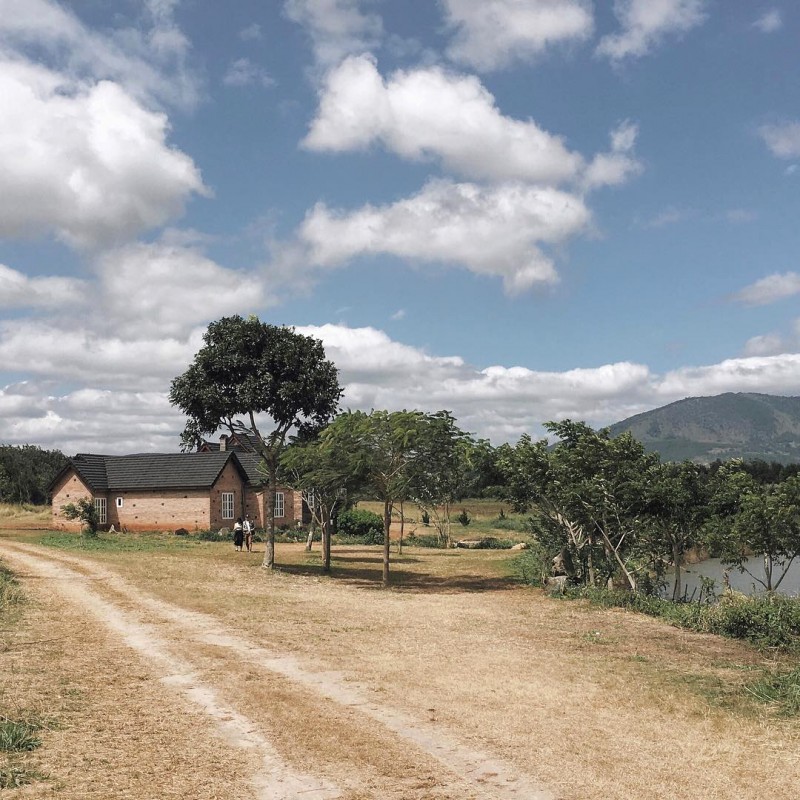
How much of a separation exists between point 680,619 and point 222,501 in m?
37.7

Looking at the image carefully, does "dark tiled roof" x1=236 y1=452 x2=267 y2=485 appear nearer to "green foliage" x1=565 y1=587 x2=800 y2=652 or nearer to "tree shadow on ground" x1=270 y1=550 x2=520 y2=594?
"tree shadow on ground" x1=270 y1=550 x2=520 y2=594

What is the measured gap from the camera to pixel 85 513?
160ft

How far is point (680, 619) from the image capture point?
17938 millimetres

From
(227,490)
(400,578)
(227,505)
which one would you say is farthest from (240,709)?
(227,490)

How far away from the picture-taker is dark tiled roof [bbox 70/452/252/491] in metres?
50.4

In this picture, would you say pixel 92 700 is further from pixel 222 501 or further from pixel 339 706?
pixel 222 501

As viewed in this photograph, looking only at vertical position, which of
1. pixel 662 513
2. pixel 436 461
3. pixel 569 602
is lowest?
pixel 569 602

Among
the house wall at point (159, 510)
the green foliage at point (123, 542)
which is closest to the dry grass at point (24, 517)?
the house wall at point (159, 510)

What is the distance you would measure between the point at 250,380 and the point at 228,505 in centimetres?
2577

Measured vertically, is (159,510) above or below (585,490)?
below

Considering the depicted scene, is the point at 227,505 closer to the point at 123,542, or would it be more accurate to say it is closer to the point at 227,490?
the point at 227,490

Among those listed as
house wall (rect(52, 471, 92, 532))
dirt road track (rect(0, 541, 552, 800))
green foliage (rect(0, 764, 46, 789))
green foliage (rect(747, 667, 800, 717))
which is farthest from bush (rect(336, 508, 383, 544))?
green foliage (rect(0, 764, 46, 789))

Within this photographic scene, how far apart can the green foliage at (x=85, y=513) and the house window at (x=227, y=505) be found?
7.89 metres

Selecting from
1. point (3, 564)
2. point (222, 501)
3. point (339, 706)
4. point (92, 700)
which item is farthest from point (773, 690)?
point (222, 501)
